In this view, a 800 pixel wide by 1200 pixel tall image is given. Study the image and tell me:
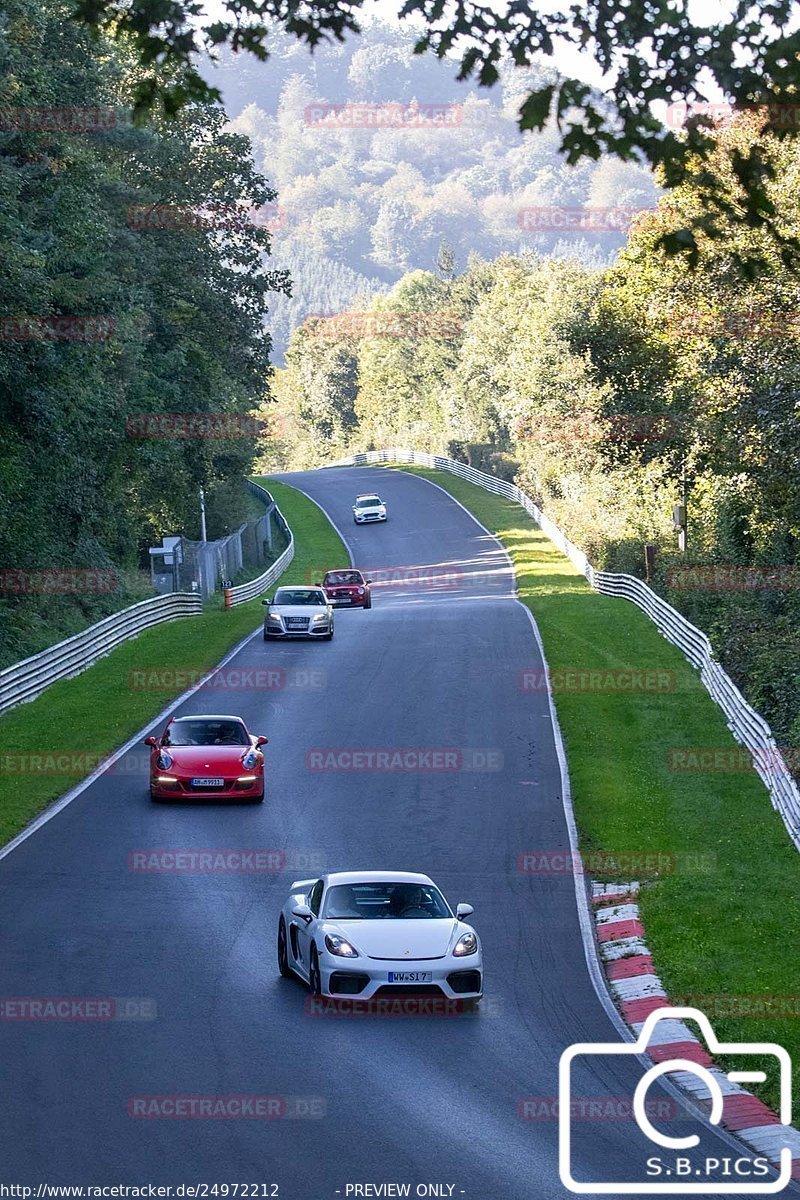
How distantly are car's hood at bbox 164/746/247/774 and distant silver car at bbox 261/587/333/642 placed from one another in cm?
1879

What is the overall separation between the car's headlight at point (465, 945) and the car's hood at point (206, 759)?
1017 cm

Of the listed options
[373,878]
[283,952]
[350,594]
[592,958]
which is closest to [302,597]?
[350,594]

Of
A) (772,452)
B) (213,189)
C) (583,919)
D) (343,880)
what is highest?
(213,189)

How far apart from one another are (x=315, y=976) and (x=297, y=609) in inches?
1168

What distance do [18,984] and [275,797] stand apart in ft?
33.1

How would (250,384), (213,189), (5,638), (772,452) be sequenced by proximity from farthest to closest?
(250,384) < (213,189) < (5,638) < (772,452)

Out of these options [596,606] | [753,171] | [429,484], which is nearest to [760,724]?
[753,171]

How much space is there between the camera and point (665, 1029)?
46.4ft

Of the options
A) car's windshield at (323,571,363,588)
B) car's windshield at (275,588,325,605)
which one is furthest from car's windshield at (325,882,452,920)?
car's windshield at (323,571,363,588)

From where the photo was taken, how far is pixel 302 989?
15.1 metres

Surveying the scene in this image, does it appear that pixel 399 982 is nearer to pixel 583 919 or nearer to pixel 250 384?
pixel 583 919

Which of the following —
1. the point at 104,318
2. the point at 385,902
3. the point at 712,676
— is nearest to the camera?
the point at 385,902

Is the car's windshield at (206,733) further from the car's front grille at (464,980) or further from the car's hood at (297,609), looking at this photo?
the car's hood at (297,609)

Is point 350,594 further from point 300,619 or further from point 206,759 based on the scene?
point 206,759
